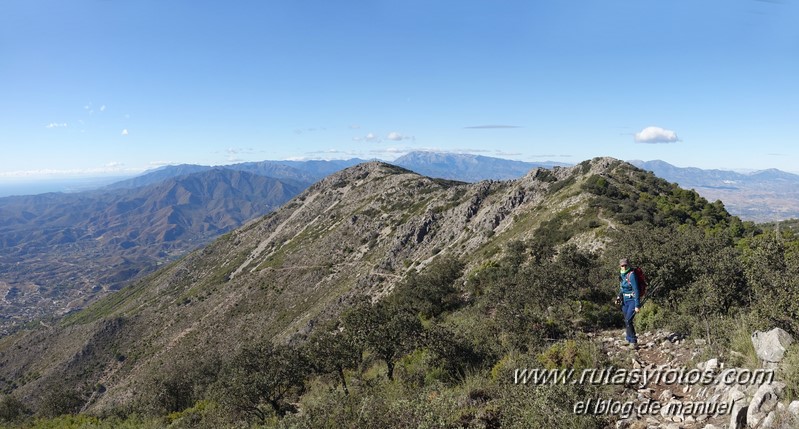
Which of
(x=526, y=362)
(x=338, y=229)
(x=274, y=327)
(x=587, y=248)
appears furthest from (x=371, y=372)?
(x=338, y=229)

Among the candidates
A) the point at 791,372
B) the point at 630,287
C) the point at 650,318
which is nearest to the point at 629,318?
the point at 630,287

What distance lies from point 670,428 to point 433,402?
6661mm

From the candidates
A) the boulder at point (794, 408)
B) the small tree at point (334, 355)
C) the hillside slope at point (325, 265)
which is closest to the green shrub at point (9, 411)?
the hillside slope at point (325, 265)

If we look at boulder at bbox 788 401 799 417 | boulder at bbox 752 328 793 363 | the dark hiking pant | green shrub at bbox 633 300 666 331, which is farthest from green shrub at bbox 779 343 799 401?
green shrub at bbox 633 300 666 331

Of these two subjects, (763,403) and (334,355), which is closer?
(763,403)

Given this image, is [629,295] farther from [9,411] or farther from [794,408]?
[9,411]

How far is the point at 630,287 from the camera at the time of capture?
16812 millimetres

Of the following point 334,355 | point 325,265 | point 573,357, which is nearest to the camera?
point 573,357

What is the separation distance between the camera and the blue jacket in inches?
647

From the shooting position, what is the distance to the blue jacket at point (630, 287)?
16438 millimetres

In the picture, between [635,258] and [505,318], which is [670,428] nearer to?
[505,318]

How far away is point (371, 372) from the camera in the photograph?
31922 mm

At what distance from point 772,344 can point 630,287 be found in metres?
5.98

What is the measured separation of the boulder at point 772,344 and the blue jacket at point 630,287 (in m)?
4.86
